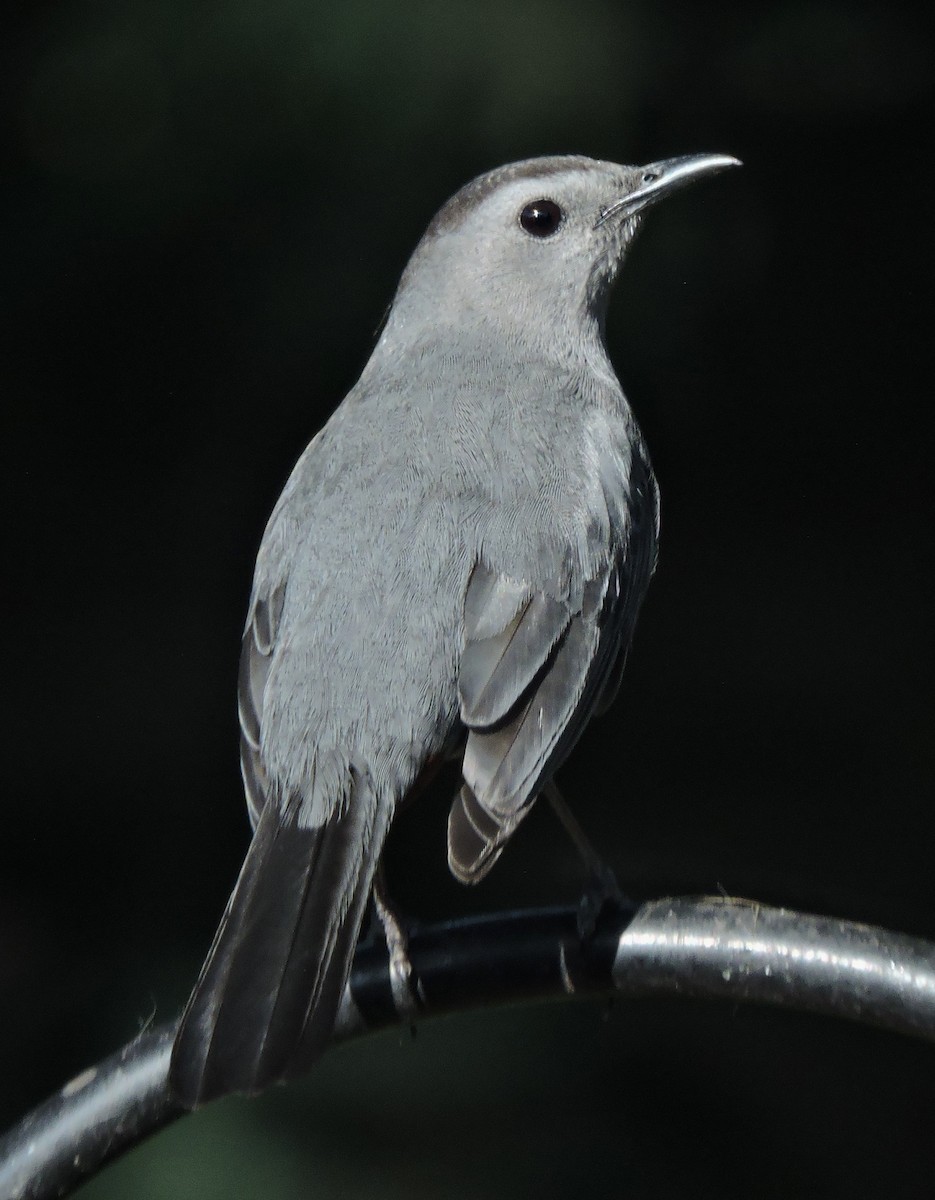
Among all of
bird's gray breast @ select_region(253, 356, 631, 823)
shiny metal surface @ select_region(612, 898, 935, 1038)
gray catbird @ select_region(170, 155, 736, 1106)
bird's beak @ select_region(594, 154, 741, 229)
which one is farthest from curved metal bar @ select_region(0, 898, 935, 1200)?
bird's beak @ select_region(594, 154, 741, 229)

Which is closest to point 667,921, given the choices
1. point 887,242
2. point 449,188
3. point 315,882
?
point 315,882

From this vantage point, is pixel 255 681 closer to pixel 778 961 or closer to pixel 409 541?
pixel 409 541

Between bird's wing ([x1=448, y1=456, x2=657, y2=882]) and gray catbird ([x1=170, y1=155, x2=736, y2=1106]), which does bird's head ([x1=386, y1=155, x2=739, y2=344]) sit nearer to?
gray catbird ([x1=170, y1=155, x2=736, y2=1106])

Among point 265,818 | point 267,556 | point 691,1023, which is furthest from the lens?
point 691,1023

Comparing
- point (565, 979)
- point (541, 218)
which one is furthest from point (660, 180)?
point (565, 979)

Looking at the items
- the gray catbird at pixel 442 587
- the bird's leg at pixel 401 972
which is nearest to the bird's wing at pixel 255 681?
A: the gray catbird at pixel 442 587

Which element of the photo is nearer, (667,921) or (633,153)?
(667,921)

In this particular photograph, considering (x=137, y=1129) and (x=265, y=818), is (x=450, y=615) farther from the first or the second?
(x=137, y=1129)

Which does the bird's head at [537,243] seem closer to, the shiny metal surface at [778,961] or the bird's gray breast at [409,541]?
the bird's gray breast at [409,541]
